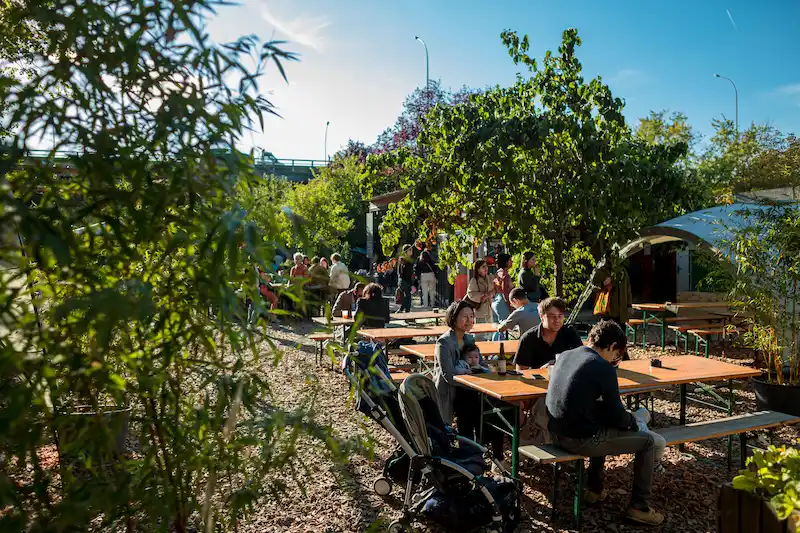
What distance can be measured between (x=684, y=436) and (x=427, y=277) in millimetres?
12614

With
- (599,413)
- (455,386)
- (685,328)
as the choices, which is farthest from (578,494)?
(685,328)

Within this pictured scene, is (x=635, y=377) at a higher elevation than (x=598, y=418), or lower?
higher

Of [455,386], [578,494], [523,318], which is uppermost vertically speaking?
[523,318]

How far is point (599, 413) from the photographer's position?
4.26 m

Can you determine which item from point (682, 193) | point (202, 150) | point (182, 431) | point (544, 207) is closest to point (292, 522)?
point (182, 431)

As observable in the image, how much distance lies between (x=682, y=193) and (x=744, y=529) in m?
4.54

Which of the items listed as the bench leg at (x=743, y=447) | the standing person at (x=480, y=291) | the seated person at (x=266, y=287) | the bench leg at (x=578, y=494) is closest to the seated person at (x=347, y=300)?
the standing person at (x=480, y=291)

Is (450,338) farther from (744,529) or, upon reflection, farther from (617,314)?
(617,314)

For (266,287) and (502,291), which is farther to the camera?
(502,291)

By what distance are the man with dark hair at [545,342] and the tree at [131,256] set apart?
419 cm

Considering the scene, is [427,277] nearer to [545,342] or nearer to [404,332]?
[404,332]

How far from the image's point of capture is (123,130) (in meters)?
1.60

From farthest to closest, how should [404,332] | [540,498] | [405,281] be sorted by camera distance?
[405,281] < [404,332] < [540,498]

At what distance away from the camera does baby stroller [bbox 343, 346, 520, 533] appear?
12.6 feet
